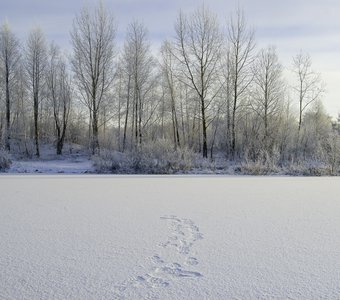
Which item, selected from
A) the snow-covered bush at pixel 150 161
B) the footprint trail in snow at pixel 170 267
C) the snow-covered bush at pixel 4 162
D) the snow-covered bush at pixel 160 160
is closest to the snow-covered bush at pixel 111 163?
the snow-covered bush at pixel 150 161

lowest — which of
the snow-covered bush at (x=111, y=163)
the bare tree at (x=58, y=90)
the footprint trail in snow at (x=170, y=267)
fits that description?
the footprint trail in snow at (x=170, y=267)

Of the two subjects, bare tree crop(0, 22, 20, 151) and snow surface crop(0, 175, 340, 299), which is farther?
bare tree crop(0, 22, 20, 151)

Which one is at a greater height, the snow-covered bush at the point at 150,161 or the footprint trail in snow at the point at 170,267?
the snow-covered bush at the point at 150,161

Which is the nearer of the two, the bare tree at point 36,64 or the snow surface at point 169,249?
the snow surface at point 169,249

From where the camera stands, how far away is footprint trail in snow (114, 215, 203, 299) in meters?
2.64

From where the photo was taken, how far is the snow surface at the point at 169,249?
263cm

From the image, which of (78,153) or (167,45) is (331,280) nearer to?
(78,153)

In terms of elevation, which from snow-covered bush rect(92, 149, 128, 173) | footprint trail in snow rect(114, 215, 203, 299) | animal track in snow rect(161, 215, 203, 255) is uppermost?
snow-covered bush rect(92, 149, 128, 173)

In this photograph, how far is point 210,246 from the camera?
145 inches

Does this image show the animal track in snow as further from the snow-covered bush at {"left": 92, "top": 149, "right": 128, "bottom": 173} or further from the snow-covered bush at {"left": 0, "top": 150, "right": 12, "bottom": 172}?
the snow-covered bush at {"left": 0, "top": 150, "right": 12, "bottom": 172}

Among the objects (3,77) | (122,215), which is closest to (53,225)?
(122,215)

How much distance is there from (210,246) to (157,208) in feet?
7.45

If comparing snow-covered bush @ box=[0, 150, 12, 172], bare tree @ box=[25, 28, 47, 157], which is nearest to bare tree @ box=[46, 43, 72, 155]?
bare tree @ box=[25, 28, 47, 157]

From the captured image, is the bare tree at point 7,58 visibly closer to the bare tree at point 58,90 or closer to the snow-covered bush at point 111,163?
the bare tree at point 58,90
